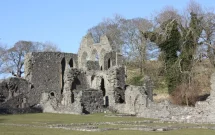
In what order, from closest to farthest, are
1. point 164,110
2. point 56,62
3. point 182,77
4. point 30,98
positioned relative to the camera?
point 164,110
point 182,77
point 30,98
point 56,62

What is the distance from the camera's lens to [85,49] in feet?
175

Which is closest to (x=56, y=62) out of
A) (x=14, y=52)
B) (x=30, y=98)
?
(x=30, y=98)

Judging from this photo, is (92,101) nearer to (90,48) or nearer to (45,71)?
(45,71)

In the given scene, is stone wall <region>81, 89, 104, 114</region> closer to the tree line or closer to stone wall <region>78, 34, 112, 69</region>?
the tree line

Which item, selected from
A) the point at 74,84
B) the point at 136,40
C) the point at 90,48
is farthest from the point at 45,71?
the point at 136,40

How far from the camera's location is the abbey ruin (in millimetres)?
28136

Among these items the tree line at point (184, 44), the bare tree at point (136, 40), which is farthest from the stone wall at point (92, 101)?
the bare tree at point (136, 40)

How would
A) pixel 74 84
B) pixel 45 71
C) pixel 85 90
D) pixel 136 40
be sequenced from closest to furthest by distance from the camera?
pixel 85 90 < pixel 74 84 < pixel 45 71 < pixel 136 40

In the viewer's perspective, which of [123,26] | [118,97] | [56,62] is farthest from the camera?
[123,26]

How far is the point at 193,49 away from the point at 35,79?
53.5ft

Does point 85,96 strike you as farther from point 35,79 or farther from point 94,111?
point 35,79

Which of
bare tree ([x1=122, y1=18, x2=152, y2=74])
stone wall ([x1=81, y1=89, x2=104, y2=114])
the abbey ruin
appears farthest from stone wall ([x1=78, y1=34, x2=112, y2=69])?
stone wall ([x1=81, y1=89, x2=104, y2=114])

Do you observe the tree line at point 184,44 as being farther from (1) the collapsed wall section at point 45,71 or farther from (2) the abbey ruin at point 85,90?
(1) the collapsed wall section at point 45,71

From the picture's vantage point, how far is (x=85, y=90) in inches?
1350
